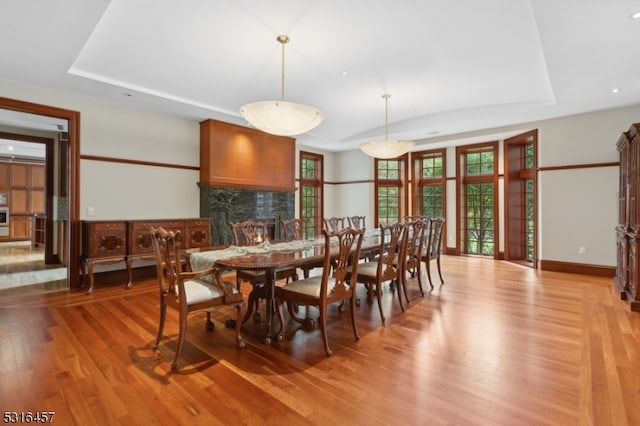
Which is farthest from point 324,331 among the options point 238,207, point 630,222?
point 630,222

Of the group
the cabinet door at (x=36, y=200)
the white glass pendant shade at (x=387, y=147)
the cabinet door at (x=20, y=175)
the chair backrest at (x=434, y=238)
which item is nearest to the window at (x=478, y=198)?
the chair backrest at (x=434, y=238)

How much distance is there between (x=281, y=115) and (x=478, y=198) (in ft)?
18.6

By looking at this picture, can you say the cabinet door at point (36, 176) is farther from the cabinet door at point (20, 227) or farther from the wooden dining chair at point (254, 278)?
the wooden dining chair at point (254, 278)

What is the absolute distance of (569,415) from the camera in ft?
5.82

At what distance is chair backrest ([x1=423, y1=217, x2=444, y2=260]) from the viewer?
4.41m

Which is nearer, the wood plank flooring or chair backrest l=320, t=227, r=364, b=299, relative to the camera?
the wood plank flooring

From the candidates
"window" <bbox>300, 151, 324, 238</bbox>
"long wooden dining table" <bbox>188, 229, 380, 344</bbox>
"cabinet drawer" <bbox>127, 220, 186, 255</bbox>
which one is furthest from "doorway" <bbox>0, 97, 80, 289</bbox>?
"window" <bbox>300, 151, 324, 238</bbox>

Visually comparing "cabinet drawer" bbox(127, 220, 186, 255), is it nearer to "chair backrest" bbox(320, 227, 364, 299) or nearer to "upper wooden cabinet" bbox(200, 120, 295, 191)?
"upper wooden cabinet" bbox(200, 120, 295, 191)

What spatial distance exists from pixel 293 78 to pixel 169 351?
3482 mm

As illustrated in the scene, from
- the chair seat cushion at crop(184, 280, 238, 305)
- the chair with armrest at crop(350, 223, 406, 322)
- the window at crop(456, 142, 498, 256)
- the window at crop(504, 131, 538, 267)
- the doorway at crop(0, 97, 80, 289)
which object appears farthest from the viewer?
the window at crop(456, 142, 498, 256)

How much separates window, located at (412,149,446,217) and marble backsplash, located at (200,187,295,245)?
3355mm

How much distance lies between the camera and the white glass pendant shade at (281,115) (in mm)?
3104

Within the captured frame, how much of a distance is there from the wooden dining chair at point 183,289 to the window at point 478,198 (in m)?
6.16

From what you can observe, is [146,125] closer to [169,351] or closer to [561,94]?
[169,351]
